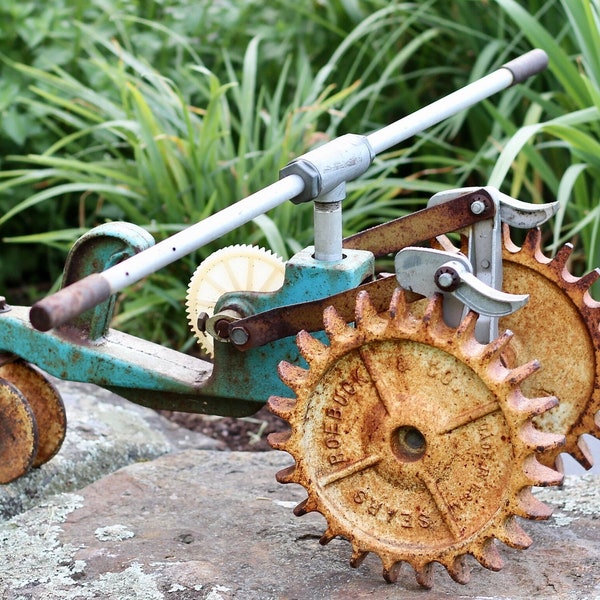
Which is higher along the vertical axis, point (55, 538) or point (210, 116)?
point (210, 116)

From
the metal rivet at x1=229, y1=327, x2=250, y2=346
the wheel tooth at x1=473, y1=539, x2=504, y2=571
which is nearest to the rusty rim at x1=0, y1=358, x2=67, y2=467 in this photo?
the metal rivet at x1=229, y1=327, x2=250, y2=346

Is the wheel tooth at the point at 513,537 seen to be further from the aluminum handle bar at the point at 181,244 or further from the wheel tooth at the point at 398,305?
the aluminum handle bar at the point at 181,244

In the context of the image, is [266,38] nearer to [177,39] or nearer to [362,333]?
[177,39]

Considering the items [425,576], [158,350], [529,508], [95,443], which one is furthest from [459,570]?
[95,443]

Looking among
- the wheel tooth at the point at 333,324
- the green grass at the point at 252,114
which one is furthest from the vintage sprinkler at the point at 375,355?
the green grass at the point at 252,114

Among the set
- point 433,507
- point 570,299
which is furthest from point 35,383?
point 570,299
